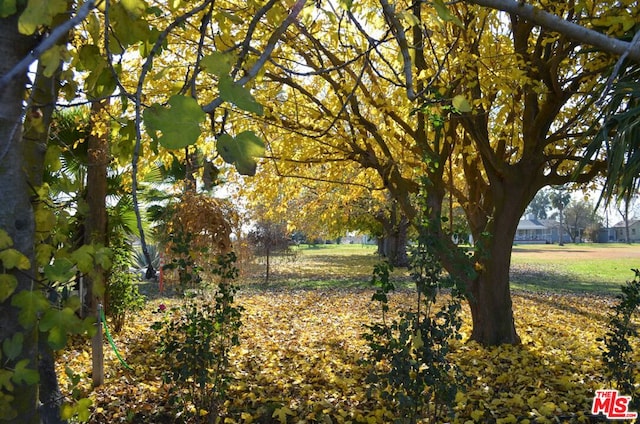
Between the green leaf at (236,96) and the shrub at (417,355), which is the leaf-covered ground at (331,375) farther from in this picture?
the green leaf at (236,96)

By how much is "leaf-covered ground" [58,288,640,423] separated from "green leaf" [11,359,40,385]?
2198 mm

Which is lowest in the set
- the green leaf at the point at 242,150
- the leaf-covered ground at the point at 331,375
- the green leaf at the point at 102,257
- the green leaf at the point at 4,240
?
the leaf-covered ground at the point at 331,375

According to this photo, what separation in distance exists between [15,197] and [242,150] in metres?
0.60

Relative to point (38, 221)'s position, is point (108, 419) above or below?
Answer: below

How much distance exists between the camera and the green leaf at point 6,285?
0.93m

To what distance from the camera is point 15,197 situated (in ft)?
3.29

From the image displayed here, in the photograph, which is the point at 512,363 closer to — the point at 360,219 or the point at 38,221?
the point at 38,221

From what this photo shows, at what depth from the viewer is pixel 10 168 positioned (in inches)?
39.2

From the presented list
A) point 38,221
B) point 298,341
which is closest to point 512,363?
point 298,341

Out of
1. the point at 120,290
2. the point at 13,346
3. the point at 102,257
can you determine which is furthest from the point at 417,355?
the point at 120,290

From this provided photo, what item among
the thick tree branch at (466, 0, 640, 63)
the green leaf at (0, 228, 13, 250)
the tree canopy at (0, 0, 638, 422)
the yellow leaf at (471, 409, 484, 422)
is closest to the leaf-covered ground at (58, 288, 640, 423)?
the yellow leaf at (471, 409, 484, 422)

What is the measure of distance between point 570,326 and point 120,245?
723cm

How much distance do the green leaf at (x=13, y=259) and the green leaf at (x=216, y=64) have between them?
1.78ft

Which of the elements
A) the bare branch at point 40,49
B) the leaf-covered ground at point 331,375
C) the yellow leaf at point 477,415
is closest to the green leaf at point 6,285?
the bare branch at point 40,49
